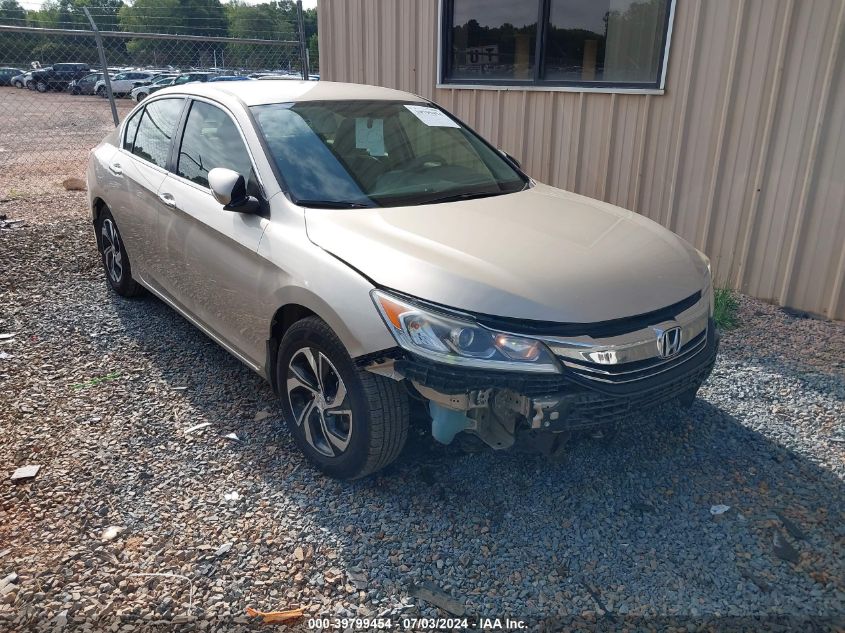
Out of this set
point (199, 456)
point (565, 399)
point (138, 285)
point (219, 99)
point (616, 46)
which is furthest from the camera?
point (616, 46)

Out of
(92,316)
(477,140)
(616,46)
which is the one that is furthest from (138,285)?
(616,46)

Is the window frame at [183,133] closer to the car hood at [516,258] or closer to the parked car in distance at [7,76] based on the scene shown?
the car hood at [516,258]

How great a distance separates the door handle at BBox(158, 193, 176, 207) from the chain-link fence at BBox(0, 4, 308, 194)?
4.16 m

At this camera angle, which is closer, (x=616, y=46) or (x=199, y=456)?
(x=199, y=456)

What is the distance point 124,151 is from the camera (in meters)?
4.78

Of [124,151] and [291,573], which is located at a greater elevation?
[124,151]

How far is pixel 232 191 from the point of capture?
10.4 ft

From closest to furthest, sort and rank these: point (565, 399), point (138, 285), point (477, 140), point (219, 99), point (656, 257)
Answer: point (565, 399) < point (656, 257) < point (219, 99) < point (477, 140) < point (138, 285)

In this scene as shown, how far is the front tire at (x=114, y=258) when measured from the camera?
5000 mm

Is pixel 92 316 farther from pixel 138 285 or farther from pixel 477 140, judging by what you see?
pixel 477 140

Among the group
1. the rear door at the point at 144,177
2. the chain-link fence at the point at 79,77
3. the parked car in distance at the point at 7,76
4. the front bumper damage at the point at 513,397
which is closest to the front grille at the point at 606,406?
the front bumper damage at the point at 513,397

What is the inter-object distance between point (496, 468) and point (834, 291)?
11.3 ft

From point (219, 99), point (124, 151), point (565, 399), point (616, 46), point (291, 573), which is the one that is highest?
point (616, 46)

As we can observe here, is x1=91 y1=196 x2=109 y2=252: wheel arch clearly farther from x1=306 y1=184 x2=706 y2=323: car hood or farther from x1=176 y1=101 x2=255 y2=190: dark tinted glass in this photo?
x1=306 y1=184 x2=706 y2=323: car hood
